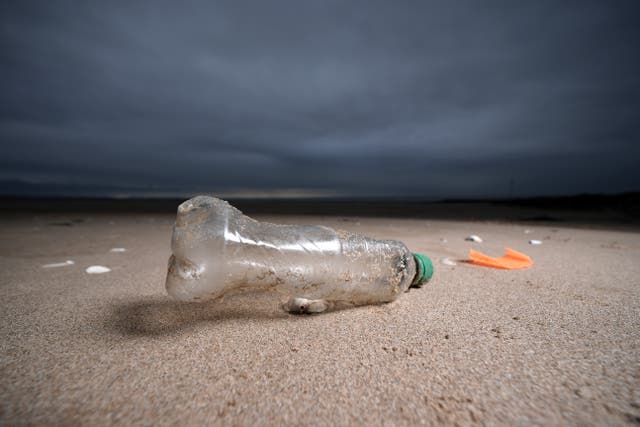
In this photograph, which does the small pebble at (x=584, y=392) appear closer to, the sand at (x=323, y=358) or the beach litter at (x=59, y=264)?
the sand at (x=323, y=358)

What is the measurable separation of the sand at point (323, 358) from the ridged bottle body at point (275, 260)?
0.36 feet

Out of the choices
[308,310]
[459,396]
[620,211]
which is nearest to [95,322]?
[308,310]

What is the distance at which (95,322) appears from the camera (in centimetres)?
107

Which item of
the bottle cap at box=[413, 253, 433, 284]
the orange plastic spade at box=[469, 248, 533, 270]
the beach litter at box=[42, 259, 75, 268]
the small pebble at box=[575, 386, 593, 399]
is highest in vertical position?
the bottle cap at box=[413, 253, 433, 284]

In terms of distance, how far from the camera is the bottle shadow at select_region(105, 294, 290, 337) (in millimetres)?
1029

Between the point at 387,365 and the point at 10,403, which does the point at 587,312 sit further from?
the point at 10,403

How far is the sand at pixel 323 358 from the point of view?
0.62m

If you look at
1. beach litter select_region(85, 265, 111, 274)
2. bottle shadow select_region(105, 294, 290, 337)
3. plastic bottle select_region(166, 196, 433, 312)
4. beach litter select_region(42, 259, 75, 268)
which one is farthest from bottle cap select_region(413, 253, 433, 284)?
beach litter select_region(42, 259, 75, 268)

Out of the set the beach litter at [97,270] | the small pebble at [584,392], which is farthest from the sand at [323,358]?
the beach litter at [97,270]

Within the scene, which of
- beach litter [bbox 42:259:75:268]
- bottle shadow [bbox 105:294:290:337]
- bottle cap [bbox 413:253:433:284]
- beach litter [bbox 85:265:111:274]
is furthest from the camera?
beach litter [bbox 42:259:75:268]

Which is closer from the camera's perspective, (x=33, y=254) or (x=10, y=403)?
(x=10, y=403)

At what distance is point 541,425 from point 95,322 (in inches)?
55.5

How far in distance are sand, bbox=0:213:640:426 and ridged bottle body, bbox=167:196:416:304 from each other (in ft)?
0.36

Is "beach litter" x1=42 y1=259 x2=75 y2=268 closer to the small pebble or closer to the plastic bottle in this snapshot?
the plastic bottle
